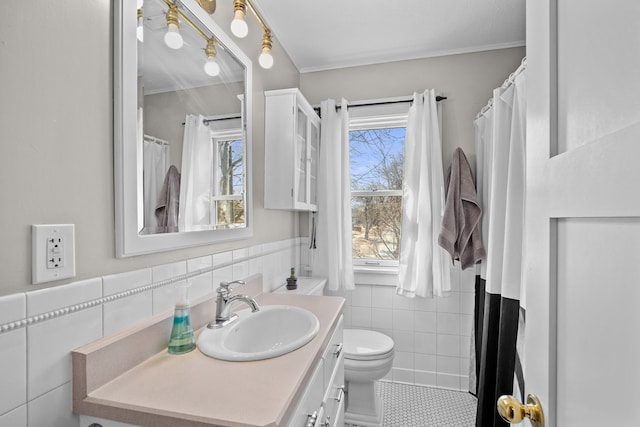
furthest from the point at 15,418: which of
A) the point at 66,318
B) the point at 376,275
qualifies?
the point at 376,275

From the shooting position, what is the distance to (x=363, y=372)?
1.88m

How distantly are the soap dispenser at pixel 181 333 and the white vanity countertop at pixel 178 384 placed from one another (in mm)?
25

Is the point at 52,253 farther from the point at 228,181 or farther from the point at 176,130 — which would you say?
the point at 228,181

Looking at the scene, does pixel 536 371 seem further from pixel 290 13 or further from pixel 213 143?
pixel 290 13

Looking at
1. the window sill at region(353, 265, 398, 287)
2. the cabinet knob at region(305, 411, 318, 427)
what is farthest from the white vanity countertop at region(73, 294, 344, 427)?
the window sill at region(353, 265, 398, 287)

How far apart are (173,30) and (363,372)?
74.3 inches

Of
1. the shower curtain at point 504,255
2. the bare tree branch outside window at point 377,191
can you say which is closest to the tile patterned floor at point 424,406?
the shower curtain at point 504,255

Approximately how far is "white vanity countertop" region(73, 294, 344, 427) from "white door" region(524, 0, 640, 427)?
1.77 feet

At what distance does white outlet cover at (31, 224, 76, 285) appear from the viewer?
0.70 m

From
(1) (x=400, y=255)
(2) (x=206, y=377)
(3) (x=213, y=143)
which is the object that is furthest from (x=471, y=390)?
(3) (x=213, y=143)

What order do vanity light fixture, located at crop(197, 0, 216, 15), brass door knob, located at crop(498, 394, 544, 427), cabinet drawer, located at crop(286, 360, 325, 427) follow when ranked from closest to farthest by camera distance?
brass door knob, located at crop(498, 394, 544, 427) → cabinet drawer, located at crop(286, 360, 325, 427) → vanity light fixture, located at crop(197, 0, 216, 15)

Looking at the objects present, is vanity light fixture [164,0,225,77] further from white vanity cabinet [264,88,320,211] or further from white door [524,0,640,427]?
white door [524,0,640,427]

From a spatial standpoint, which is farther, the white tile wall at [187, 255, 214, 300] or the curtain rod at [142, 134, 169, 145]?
the white tile wall at [187, 255, 214, 300]

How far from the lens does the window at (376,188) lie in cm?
256
